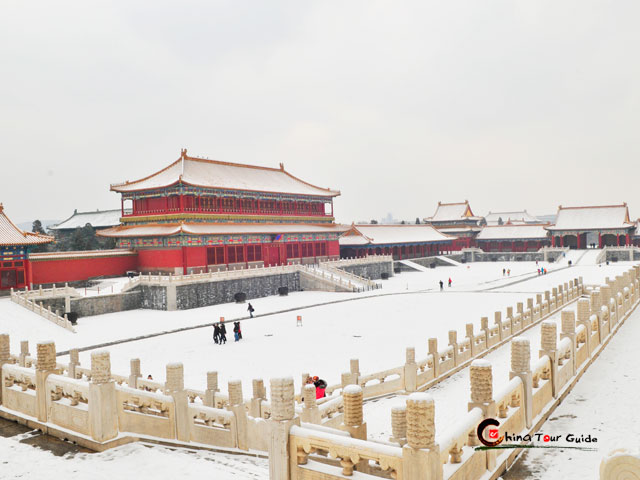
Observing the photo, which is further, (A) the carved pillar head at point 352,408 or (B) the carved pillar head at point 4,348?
(B) the carved pillar head at point 4,348

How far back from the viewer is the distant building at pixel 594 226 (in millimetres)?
70625

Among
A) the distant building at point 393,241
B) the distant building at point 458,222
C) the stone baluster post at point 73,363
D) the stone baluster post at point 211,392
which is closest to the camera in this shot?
the stone baluster post at point 211,392

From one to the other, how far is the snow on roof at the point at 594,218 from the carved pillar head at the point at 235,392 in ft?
237

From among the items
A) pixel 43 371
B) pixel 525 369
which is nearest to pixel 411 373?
A: pixel 525 369

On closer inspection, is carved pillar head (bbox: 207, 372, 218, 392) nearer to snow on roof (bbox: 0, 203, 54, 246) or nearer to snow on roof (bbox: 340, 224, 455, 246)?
snow on roof (bbox: 0, 203, 54, 246)

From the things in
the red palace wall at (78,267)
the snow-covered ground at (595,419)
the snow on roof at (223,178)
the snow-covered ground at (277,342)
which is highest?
the snow on roof at (223,178)

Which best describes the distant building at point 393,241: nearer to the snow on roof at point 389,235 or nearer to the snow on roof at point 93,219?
the snow on roof at point 389,235

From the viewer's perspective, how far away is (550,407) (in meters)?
9.38

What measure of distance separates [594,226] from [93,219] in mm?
74828

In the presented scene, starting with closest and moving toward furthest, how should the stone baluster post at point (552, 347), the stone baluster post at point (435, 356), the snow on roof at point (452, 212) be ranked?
the stone baluster post at point (552, 347), the stone baluster post at point (435, 356), the snow on roof at point (452, 212)

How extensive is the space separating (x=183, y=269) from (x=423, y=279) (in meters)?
26.6

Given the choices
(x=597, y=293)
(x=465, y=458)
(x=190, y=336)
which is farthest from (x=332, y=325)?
(x=465, y=458)

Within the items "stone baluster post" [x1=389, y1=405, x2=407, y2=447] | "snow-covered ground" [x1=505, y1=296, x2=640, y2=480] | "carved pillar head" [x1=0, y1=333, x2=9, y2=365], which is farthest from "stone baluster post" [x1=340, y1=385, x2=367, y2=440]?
"carved pillar head" [x1=0, y1=333, x2=9, y2=365]

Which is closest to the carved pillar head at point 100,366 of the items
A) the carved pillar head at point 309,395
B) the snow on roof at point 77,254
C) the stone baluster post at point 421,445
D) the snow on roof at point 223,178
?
the carved pillar head at point 309,395
